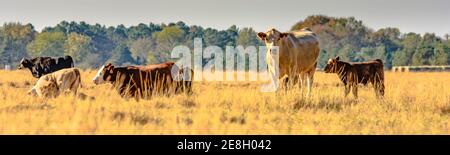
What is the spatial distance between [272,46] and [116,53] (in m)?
83.9

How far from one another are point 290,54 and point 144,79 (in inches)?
125

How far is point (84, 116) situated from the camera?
8.45 metres

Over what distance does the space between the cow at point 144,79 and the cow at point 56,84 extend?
3.16 ft

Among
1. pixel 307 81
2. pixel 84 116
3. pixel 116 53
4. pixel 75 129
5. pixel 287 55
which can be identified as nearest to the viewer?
pixel 75 129

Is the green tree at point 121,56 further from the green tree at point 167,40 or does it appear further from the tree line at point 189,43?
the green tree at point 167,40

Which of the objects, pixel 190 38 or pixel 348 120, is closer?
pixel 348 120

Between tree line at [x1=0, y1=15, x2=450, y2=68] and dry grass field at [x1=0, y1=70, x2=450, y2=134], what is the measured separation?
192ft

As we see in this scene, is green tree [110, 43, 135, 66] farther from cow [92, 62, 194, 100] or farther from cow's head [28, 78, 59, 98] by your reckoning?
cow [92, 62, 194, 100]

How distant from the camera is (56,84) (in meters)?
13.5

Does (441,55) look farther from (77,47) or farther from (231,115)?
(231,115)

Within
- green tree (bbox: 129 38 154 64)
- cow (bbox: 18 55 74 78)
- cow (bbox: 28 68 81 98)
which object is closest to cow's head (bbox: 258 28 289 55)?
cow (bbox: 28 68 81 98)

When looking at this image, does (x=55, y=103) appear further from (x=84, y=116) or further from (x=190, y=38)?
(x=190, y=38)

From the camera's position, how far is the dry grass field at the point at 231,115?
7684mm
